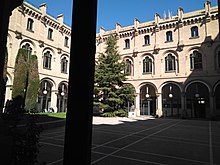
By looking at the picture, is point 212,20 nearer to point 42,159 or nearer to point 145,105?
point 145,105

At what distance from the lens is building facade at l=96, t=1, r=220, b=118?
2331cm

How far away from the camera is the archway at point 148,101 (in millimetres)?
27934

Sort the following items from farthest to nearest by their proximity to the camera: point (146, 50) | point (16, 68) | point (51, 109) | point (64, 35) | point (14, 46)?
point (64, 35) → point (146, 50) → point (51, 109) → point (14, 46) → point (16, 68)

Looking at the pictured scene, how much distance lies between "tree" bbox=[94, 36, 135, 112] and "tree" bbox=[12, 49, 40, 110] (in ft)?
25.5

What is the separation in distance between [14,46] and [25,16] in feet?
16.3

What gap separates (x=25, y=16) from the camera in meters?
23.4

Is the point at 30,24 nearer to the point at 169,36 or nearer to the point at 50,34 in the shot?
the point at 50,34

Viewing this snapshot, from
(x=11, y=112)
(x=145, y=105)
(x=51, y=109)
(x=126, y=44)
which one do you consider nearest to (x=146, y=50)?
(x=126, y=44)

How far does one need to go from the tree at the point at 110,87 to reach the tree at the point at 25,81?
776 cm

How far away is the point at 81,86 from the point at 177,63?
26157 mm

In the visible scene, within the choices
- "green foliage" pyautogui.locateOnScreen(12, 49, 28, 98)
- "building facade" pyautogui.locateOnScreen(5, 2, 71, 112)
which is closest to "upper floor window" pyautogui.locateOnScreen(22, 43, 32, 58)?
"building facade" pyautogui.locateOnScreen(5, 2, 71, 112)

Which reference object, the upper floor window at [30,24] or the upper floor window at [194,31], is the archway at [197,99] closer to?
the upper floor window at [194,31]

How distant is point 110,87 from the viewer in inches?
925

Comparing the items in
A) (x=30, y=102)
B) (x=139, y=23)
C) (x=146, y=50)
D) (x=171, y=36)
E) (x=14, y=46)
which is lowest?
(x=30, y=102)
